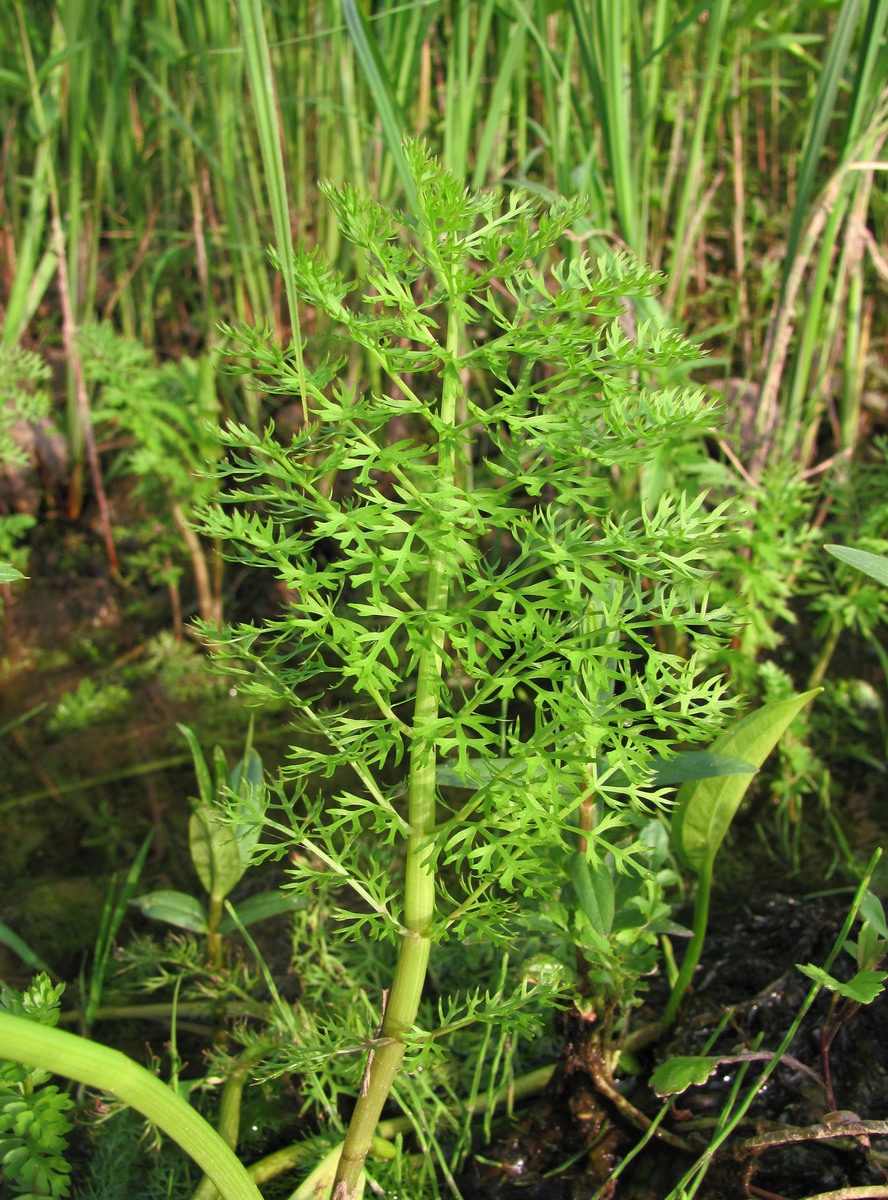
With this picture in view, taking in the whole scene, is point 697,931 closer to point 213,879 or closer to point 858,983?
point 858,983

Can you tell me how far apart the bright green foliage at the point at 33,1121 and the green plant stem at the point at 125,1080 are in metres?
0.15

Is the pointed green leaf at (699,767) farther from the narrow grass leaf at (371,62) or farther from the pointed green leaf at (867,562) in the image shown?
the narrow grass leaf at (371,62)

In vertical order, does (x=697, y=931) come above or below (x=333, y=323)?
below

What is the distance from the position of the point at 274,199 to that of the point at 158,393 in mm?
1563

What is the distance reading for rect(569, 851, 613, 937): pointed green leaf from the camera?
0.96 meters

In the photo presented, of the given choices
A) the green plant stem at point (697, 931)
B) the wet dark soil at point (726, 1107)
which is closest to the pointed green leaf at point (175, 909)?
the wet dark soil at point (726, 1107)

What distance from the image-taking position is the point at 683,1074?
2.95ft

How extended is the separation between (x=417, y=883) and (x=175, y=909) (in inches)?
18.5

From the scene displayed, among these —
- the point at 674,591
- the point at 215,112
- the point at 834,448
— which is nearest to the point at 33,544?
the point at 215,112

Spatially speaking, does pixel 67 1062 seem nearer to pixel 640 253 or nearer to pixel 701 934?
pixel 701 934

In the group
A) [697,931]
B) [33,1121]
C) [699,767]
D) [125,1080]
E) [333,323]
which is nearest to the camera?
[125,1080]

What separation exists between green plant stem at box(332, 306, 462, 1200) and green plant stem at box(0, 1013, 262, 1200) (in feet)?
0.35

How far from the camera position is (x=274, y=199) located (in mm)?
786

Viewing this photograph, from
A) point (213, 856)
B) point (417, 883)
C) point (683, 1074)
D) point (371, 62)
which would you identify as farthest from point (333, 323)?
point (683, 1074)
